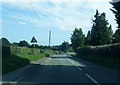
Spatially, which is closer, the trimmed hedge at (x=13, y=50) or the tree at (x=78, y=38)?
the trimmed hedge at (x=13, y=50)

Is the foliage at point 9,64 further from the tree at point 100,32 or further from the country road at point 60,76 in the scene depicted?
the tree at point 100,32

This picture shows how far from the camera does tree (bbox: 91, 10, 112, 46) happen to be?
76.9 m

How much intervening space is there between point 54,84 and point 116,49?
1880 centimetres

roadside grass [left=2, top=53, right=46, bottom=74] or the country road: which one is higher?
roadside grass [left=2, top=53, right=46, bottom=74]

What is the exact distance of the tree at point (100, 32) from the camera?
7688 centimetres

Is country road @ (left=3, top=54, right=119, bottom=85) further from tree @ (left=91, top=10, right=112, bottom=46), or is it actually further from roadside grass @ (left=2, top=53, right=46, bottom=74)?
tree @ (left=91, top=10, right=112, bottom=46)

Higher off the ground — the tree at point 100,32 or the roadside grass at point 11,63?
the tree at point 100,32

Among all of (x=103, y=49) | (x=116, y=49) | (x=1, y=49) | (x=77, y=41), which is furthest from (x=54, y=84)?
(x=77, y=41)

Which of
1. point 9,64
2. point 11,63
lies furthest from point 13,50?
point 9,64

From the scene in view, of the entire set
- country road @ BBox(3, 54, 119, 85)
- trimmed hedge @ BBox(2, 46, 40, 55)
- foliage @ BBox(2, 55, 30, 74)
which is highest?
trimmed hedge @ BBox(2, 46, 40, 55)

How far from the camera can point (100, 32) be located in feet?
258

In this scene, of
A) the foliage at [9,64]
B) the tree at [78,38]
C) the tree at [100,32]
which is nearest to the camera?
the foliage at [9,64]

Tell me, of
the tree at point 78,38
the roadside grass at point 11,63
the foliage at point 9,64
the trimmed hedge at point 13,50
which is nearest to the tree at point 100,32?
the trimmed hedge at point 13,50

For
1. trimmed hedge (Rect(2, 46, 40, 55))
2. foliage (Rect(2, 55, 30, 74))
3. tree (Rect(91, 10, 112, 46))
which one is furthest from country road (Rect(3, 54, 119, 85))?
tree (Rect(91, 10, 112, 46))
